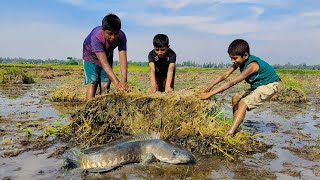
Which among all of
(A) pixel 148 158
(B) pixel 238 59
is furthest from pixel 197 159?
(B) pixel 238 59

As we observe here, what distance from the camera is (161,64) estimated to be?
23.9 feet

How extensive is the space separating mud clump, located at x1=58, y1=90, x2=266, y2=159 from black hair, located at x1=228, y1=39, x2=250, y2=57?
0.93m

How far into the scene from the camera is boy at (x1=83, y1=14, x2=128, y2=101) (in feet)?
19.5

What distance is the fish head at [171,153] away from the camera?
469cm

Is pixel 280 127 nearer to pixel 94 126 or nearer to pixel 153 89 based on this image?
pixel 153 89

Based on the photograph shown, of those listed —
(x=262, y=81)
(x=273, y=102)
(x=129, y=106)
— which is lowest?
(x=273, y=102)

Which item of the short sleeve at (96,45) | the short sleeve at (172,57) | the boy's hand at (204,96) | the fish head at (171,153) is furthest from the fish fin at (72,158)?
the short sleeve at (172,57)

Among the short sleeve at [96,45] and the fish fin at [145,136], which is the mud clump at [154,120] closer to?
the fish fin at [145,136]

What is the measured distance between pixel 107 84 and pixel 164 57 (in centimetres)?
125

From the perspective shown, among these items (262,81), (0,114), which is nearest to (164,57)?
(262,81)

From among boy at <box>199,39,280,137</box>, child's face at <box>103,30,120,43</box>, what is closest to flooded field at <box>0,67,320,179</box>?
boy at <box>199,39,280,137</box>

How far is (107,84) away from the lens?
695 cm

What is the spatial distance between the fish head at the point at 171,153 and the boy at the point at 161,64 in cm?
194

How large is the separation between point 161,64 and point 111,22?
5.80 feet
